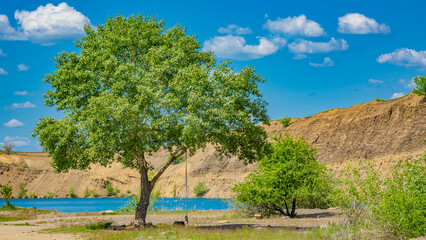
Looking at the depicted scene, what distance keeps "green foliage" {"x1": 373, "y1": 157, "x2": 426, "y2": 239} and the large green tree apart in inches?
300

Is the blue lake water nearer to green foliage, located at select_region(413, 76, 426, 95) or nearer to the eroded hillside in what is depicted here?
the eroded hillside

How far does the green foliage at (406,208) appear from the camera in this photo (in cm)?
1573

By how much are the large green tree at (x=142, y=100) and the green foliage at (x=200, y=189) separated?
80.5 meters

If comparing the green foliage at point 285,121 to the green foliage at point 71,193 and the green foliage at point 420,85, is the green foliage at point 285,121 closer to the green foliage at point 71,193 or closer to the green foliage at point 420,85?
the green foliage at point 420,85

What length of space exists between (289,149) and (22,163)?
142109 millimetres

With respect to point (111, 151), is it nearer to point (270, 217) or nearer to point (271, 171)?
point (271, 171)

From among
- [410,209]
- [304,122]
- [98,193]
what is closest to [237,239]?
[410,209]

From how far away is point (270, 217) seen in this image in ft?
112

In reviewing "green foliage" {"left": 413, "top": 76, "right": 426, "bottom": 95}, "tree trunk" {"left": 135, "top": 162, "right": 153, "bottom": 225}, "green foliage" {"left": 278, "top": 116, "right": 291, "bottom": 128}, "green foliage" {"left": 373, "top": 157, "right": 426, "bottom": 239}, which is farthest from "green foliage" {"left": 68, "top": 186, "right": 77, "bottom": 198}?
"green foliage" {"left": 373, "top": 157, "right": 426, "bottom": 239}

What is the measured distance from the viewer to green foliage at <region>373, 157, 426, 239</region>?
15.7 meters

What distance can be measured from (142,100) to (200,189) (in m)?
86.1

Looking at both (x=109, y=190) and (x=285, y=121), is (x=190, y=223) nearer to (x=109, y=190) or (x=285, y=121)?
(x=285, y=121)

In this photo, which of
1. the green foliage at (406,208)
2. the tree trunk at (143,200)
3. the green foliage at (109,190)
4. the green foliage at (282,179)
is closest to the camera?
the green foliage at (406,208)

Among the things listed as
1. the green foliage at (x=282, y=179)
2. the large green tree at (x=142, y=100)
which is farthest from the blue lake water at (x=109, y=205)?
the large green tree at (x=142, y=100)
